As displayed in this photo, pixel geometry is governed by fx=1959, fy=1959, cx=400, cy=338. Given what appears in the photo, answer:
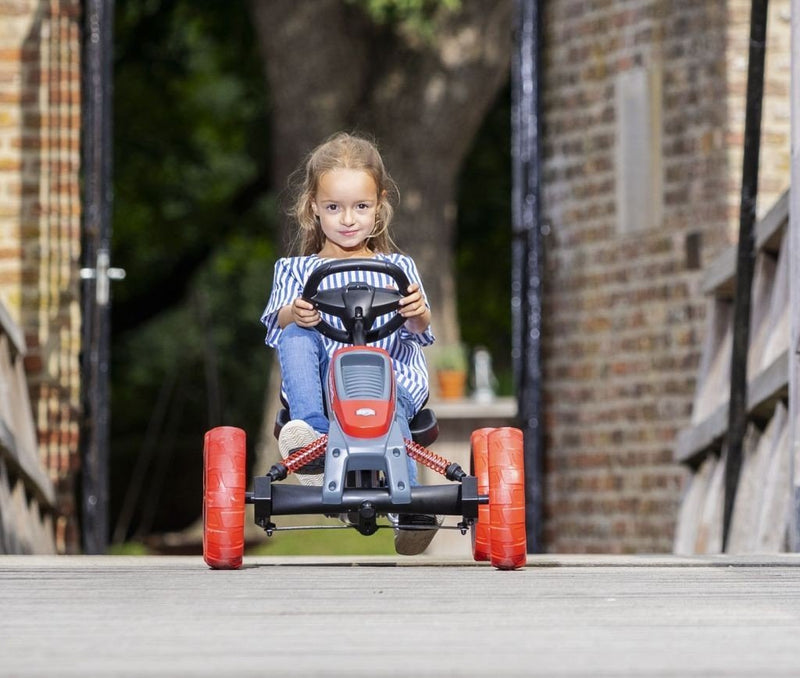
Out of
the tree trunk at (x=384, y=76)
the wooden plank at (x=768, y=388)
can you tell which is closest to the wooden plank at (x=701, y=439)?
the wooden plank at (x=768, y=388)

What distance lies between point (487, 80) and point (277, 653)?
1130 cm

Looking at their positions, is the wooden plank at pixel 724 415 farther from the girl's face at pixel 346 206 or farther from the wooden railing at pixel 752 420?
the girl's face at pixel 346 206

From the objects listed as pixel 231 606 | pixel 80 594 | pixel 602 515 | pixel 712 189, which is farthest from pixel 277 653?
pixel 602 515

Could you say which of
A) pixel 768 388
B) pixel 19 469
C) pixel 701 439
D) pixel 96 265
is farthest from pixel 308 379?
pixel 96 265

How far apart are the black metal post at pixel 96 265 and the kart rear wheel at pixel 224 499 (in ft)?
15.6

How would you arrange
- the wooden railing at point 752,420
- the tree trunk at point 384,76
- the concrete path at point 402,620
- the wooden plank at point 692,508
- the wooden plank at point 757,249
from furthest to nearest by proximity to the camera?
the tree trunk at point 384,76 → the wooden plank at point 692,508 → the wooden plank at point 757,249 → the wooden railing at point 752,420 → the concrete path at point 402,620

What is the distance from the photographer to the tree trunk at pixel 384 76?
14.1 m

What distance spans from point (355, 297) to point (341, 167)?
0.50 m

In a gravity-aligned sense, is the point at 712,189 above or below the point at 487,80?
below

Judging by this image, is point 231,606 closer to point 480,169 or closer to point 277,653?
point 277,653

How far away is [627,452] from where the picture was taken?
10.5 metres

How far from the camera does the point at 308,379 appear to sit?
17.0ft

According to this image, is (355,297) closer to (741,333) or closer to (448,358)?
(741,333)

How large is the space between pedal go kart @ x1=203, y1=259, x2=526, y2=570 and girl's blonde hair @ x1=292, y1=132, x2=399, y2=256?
495 mm
